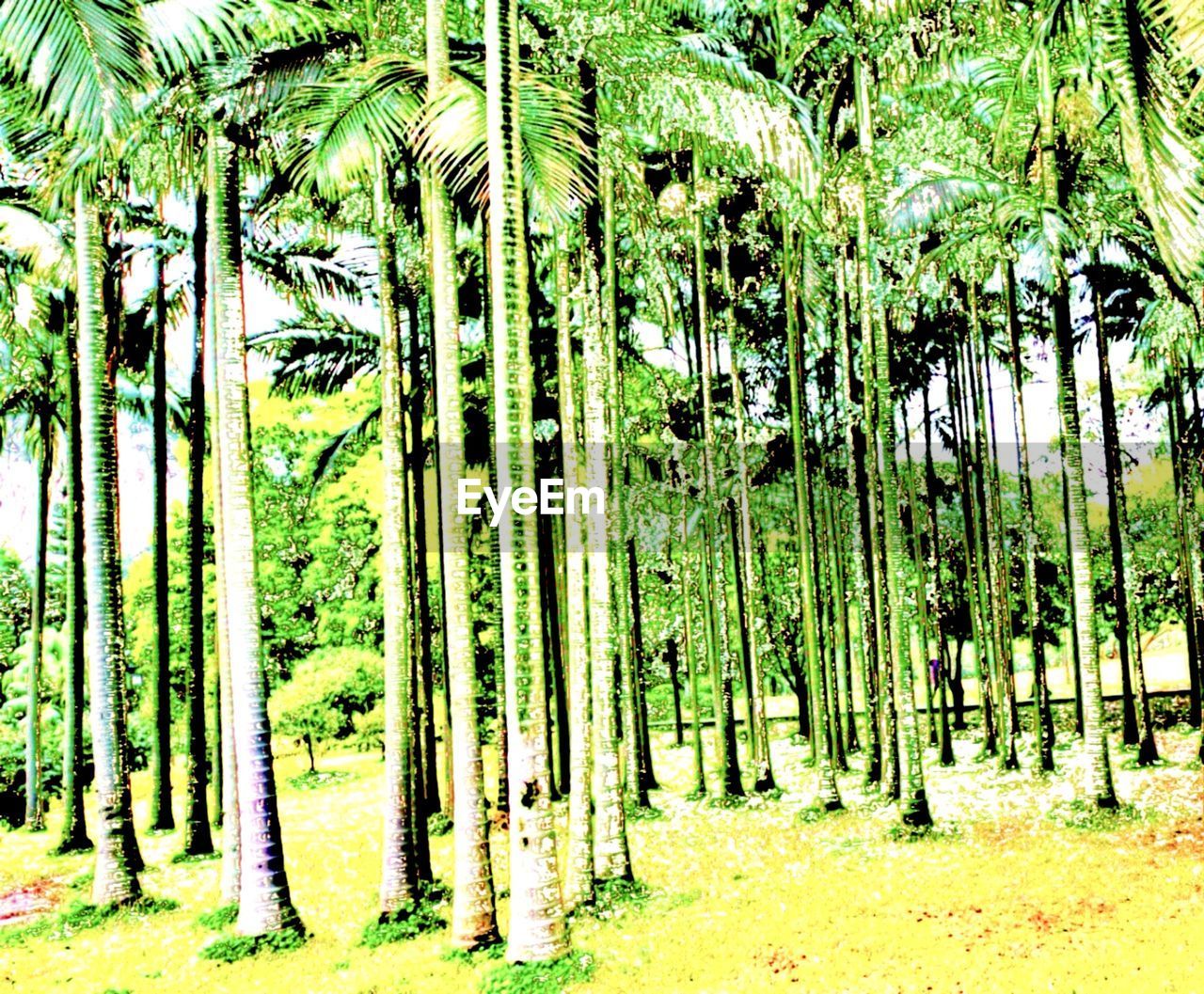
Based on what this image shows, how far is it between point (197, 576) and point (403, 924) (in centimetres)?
716

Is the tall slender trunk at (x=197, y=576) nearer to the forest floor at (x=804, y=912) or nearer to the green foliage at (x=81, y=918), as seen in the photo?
the forest floor at (x=804, y=912)

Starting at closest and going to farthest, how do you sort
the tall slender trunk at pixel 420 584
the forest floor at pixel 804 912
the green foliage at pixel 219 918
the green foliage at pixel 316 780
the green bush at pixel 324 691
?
1. the forest floor at pixel 804 912
2. the green foliage at pixel 219 918
3. the tall slender trunk at pixel 420 584
4. the green bush at pixel 324 691
5. the green foliage at pixel 316 780

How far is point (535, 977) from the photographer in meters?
9.32

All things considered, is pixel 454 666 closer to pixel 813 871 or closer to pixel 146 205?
pixel 813 871

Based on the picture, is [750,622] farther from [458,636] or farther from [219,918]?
[219,918]

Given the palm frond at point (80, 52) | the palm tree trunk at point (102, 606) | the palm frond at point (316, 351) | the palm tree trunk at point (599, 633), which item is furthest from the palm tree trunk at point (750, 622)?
the palm frond at point (80, 52)

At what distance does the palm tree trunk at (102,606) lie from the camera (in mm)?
12992

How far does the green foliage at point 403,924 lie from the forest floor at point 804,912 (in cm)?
24

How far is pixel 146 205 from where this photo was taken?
59.4 feet

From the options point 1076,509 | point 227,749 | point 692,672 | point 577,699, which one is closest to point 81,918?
point 227,749

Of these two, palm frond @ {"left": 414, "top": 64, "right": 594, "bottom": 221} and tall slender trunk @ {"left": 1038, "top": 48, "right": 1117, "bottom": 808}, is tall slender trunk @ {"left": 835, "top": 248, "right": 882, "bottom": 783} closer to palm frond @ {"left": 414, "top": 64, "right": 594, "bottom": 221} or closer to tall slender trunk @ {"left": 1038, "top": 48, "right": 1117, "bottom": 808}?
tall slender trunk @ {"left": 1038, "top": 48, "right": 1117, "bottom": 808}

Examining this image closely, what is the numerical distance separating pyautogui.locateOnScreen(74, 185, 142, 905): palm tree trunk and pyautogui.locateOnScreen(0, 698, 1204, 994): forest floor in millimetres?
732

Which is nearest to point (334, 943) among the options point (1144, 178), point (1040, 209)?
point (1144, 178)

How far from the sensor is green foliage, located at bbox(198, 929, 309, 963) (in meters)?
10.9
